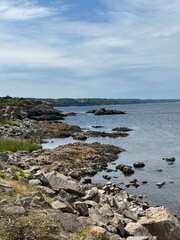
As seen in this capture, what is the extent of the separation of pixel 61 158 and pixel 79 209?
72.8ft

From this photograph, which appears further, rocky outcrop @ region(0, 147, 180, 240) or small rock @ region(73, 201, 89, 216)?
small rock @ region(73, 201, 89, 216)

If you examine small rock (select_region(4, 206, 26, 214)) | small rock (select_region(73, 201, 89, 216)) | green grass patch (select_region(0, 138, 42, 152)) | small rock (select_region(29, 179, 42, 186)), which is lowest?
green grass patch (select_region(0, 138, 42, 152))

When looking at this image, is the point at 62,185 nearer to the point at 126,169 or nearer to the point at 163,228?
the point at 163,228

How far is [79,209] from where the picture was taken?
38.9 feet

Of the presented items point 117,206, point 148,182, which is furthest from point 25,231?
point 148,182

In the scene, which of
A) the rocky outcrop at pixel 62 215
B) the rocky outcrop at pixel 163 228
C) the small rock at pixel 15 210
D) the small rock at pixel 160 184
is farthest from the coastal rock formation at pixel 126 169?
the small rock at pixel 15 210

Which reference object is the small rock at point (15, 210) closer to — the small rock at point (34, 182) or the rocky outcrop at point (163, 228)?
the small rock at point (34, 182)

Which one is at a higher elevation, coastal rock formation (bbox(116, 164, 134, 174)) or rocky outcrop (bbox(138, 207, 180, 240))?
rocky outcrop (bbox(138, 207, 180, 240))

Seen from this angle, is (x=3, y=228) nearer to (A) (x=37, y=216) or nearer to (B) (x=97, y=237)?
(A) (x=37, y=216)

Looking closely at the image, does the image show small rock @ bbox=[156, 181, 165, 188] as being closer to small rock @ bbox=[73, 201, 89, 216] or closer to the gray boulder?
the gray boulder

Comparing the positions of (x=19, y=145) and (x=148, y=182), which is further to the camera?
(x=19, y=145)

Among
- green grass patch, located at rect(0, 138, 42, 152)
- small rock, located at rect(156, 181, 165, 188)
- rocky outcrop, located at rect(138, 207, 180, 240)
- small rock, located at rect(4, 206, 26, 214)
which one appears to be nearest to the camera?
small rock, located at rect(4, 206, 26, 214)

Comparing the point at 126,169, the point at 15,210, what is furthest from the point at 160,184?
the point at 15,210

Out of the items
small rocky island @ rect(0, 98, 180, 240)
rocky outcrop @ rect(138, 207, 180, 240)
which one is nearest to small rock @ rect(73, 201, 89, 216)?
small rocky island @ rect(0, 98, 180, 240)
